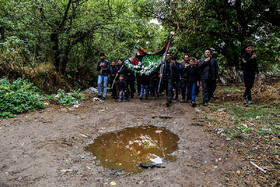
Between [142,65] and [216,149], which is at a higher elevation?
[142,65]

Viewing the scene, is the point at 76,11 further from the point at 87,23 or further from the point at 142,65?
the point at 142,65

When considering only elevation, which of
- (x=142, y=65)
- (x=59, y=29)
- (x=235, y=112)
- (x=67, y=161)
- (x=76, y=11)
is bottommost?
(x=67, y=161)

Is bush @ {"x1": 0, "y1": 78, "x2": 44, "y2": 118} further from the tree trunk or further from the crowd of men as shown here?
the crowd of men

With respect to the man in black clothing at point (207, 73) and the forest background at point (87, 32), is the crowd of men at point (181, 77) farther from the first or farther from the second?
the forest background at point (87, 32)

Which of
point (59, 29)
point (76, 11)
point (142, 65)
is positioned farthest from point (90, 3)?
point (142, 65)

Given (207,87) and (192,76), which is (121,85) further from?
(207,87)

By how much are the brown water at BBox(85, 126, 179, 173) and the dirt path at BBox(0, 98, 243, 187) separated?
17 cm

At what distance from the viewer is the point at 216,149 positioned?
3.52 metres

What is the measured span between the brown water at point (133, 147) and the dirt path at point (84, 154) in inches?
6.6

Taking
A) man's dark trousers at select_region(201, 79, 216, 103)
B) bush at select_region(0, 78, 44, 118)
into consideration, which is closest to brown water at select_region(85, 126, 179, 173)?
man's dark trousers at select_region(201, 79, 216, 103)

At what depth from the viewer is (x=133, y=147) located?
376 centimetres

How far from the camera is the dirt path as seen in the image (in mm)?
2633

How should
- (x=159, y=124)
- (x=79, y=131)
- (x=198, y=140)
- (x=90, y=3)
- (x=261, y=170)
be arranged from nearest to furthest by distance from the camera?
1. (x=261, y=170)
2. (x=198, y=140)
3. (x=79, y=131)
4. (x=159, y=124)
5. (x=90, y=3)

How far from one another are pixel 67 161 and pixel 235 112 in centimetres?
493
